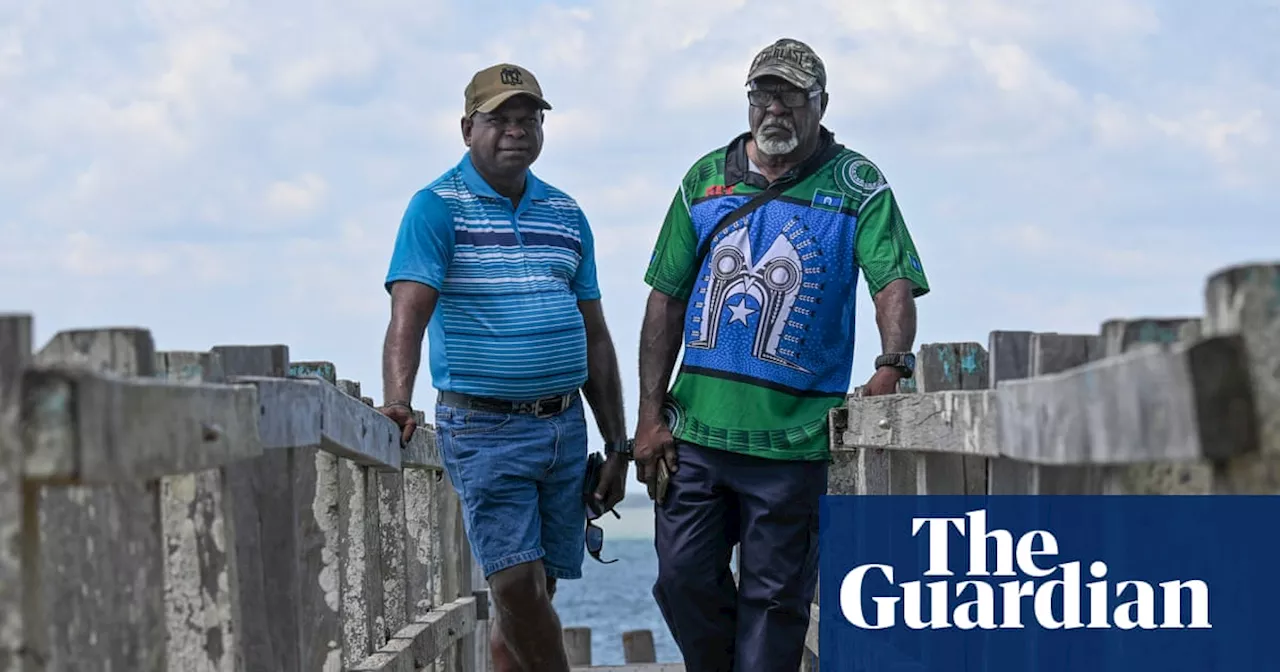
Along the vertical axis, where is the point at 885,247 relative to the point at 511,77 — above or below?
below

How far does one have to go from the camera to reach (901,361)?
16.9 ft

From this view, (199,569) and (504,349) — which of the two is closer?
(199,569)

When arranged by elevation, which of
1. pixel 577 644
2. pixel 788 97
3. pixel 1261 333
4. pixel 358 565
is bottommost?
pixel 577 644

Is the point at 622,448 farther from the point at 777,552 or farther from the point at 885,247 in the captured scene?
the point at 885,247

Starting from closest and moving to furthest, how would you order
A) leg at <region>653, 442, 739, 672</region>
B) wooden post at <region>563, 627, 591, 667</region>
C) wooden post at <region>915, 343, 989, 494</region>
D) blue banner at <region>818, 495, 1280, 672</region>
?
blue banner at <region>818, 495, 1280, 672</region>, wooden post at <region>915, 343, 989, 494</region>, leg at <region>653, 442, 739, 672</region>, wooden post at <region>563, 627, 591, 667</region>

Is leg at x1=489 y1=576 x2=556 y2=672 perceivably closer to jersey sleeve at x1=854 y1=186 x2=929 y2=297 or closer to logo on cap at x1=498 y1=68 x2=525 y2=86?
jersey sleeve at x1=854 y1=186 x2=929 y2=297

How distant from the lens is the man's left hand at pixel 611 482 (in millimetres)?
5465

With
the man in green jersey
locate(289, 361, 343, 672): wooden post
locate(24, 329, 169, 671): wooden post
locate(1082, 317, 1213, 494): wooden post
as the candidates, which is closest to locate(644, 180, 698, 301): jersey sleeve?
the man in green jersey

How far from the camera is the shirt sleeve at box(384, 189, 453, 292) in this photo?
5.11 m

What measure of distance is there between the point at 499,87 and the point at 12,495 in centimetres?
316

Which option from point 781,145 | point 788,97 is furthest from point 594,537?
point 788,97

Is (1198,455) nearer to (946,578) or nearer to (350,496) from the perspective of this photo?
(946,578)

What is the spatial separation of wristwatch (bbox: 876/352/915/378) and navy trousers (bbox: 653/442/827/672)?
38cm

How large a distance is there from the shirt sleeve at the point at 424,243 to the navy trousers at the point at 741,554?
2.94ft
